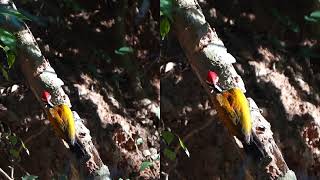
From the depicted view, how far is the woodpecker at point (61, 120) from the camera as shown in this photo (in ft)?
5.69

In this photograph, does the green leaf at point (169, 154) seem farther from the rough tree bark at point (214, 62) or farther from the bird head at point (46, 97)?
the bird head at point (46, 97)

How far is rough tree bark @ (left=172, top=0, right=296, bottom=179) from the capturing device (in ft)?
5.35

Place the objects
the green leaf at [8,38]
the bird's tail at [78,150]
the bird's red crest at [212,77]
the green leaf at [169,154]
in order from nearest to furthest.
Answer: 1. the green leaf at [8,38]
2. the bird's red crest at [212,77]
3. the bird's tail at [78,150]
4. the green leaf at [169,154]

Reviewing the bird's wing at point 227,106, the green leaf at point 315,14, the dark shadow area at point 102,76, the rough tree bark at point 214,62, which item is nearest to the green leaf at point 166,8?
the rough tree bark at point 214,62

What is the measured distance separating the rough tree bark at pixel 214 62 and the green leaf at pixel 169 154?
0.27m

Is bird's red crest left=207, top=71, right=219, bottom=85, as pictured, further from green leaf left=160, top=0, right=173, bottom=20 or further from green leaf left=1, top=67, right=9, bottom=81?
green leaf left=1, top=67, right=9, bottom=81

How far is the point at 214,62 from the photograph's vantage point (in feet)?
5.42

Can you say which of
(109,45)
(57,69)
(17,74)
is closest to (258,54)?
(109,45)

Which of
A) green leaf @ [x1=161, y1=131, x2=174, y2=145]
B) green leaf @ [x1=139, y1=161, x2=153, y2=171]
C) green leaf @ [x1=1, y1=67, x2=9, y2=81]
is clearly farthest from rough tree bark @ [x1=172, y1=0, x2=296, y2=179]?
green leaf @ [x1=1, y1=67, x2=9, y2=81]

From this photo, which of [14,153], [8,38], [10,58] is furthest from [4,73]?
[14,153]

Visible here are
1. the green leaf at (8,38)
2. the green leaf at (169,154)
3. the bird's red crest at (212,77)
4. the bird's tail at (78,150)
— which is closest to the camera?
the green leaf at (8,38)

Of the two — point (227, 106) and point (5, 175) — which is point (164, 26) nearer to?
point (227, 106)

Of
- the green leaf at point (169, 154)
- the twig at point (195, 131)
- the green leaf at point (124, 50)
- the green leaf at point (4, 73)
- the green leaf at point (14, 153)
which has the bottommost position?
the green leaf at point (169, 154)

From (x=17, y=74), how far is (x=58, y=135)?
0.25m
